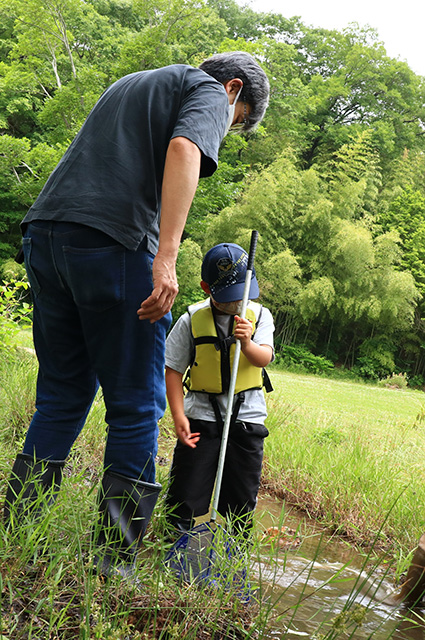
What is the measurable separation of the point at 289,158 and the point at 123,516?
23875 millimetres

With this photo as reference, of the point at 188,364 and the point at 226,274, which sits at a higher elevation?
the point at 226,274

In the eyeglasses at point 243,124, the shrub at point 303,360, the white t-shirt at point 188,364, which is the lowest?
the shrub at point 303,360

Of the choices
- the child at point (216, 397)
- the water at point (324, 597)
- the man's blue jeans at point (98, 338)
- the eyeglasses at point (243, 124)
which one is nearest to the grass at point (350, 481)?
the water at point (324, 597)

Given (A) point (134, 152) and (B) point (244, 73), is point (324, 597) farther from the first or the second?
(B) point (244, 73)

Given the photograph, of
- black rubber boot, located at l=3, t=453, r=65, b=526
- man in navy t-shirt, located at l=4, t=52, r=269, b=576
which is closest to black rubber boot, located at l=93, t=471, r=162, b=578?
man in navy t-shirt, located at l=4, t=52, r=269, b=576

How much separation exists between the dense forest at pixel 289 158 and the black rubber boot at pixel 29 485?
13.9 meters

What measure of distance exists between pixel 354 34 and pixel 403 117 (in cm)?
527

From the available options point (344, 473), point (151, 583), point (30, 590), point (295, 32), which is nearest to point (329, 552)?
point (344, 473)

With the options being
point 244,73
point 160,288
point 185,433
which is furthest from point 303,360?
point 160,288

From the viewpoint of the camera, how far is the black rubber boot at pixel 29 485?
66.9 inches

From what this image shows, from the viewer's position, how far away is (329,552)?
297 centimetres

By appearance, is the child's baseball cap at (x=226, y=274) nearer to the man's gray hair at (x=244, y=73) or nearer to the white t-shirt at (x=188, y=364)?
the white t-shirt at (x=188, y=364)

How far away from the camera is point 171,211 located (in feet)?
5.48

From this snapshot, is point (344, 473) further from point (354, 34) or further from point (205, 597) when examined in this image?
point (354, 34)
